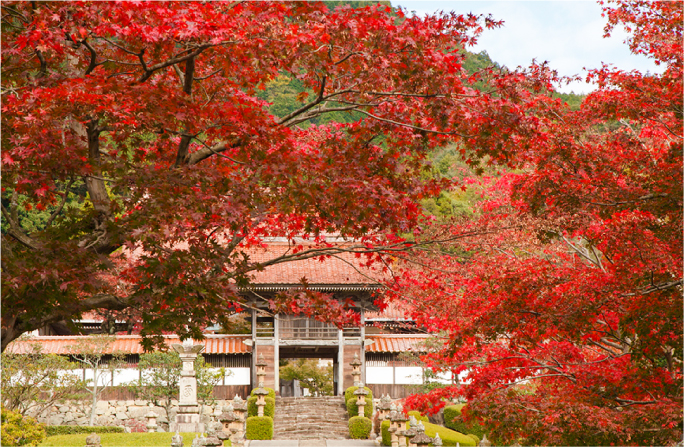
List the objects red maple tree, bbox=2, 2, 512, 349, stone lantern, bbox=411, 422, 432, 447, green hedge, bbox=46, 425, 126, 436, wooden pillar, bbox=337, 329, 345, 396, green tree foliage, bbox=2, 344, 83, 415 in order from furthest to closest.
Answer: wooden pillar, bbox=337, 329, 345, 396, green hedge, bbox=46, 425, 126, 436, green tree foliage, bbox=2, 344, 83, 415, stone lantern, bbox=411, 422, 432, 447, red maple tree, bbox=2, 2, 512, 349

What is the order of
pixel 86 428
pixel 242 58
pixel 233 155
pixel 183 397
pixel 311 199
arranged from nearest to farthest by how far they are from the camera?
pixel 311 199, pixel 242 58, pixel 233 155, pixel 183 397, pixel 86 428

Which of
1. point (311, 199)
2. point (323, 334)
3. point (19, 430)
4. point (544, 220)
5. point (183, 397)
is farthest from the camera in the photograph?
point (323, 334)

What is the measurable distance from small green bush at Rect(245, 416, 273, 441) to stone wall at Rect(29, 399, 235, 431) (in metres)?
2.77

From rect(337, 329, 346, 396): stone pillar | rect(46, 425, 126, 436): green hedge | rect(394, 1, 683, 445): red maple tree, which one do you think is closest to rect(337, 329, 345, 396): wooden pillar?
rect(337, 329, 346, 396): stone pillar

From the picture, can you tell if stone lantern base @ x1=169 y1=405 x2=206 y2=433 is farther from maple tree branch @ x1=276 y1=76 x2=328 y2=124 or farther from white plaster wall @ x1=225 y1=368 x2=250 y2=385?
maple tree branch @ x1=276 y1=76 x2=328 y2=124

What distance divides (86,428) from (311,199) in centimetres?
1607

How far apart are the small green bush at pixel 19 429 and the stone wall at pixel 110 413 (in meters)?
6.57

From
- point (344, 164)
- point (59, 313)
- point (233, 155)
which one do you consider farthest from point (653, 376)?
point (59, 313)

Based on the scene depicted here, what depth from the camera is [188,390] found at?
1584 centimetres

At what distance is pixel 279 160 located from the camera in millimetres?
4926

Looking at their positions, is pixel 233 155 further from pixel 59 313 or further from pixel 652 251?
pixel 652 251

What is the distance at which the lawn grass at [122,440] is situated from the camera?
1444 centimetres

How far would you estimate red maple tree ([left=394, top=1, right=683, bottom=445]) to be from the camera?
5551 millimetres

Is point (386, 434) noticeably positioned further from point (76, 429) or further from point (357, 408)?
point (76, 429)
